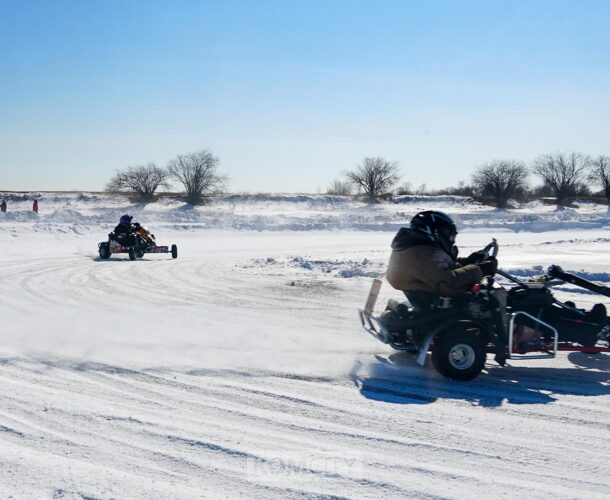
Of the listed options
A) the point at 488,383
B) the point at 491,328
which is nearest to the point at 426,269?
the point at 491,328

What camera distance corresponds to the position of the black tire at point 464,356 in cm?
573

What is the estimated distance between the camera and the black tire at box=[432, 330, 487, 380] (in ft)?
18.8

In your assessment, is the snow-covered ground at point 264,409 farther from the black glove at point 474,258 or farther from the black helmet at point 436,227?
the black helmet at point 436,227

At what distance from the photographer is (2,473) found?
12.2 ft

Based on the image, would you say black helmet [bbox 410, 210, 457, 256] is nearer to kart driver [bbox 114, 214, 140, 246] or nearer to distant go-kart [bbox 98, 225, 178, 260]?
distant go-kart [bbox 98, 225, 178, 260]

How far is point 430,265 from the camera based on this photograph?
5.90m

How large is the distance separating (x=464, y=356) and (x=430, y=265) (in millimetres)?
907

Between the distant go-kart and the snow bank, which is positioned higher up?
the snow bank

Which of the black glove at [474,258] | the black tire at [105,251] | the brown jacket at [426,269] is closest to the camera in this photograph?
the brown jacket at [426,269]

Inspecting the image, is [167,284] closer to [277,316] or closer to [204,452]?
[277,316]

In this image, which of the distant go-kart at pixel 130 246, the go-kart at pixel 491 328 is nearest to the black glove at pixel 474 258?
the go-kart at pixel 491 328

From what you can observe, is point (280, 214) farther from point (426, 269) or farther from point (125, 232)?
point (426, 269)

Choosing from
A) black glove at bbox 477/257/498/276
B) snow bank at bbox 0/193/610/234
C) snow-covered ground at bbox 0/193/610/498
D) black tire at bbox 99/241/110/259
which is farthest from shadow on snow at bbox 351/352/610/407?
snow bank at bbox 0/193/610/234

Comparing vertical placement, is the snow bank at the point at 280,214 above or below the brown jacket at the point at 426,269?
above
